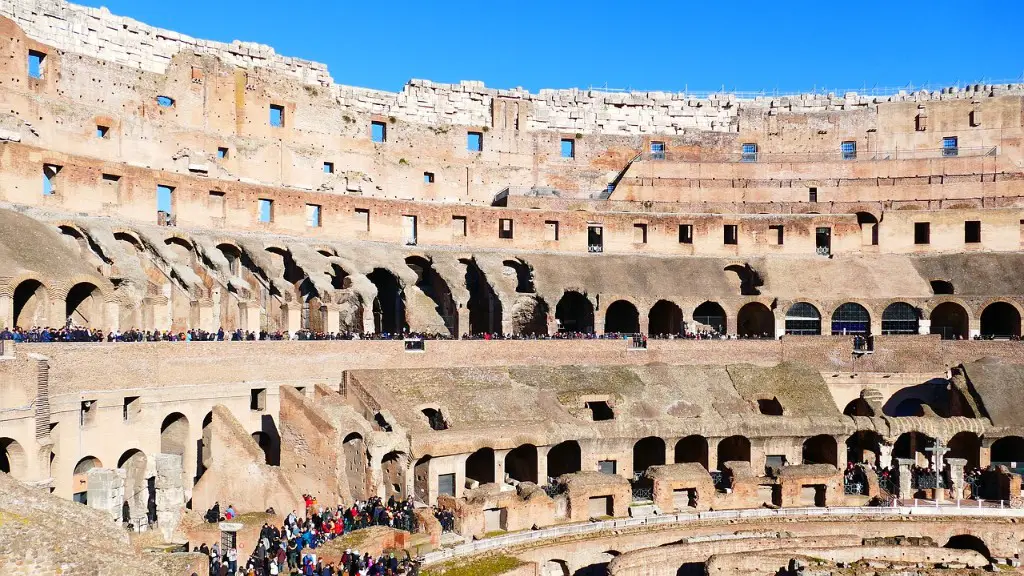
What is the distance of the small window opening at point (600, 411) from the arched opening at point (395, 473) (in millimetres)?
9285

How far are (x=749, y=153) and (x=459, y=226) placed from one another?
2096 centimetres

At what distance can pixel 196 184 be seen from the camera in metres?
38.2

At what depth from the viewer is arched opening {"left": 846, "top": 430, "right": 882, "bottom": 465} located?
33844mm

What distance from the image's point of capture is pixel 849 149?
5478 cm

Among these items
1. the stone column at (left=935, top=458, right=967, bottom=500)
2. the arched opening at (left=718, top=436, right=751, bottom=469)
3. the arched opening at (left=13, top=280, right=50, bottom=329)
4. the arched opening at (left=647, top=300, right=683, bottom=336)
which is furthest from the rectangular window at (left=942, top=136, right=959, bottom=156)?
the arched opening at (left=13, top=280, right=50, bottom=329)

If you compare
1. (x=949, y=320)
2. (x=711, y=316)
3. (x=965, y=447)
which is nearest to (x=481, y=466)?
(x=711, y=316)

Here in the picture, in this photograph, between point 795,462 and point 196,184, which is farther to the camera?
point 196,184

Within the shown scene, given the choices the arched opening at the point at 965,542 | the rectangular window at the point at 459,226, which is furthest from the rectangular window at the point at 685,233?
the arched opening at the point at 965,542

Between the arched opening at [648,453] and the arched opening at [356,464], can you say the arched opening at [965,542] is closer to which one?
the arched opening at [648,453]

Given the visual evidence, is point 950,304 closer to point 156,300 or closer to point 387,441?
point 387,441

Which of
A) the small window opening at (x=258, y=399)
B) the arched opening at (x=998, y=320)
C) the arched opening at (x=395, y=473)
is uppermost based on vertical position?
the arched opening at (x=998, y=320)

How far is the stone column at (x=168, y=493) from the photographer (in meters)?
23.8

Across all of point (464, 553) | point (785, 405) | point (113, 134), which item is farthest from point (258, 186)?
point (785, 405)

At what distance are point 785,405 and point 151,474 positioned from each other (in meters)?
23.9
